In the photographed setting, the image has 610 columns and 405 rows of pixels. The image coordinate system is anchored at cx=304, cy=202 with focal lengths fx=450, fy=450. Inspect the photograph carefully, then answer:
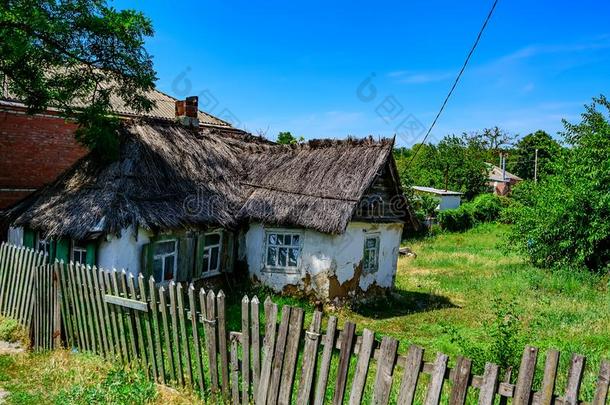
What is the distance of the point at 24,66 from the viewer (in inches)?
→ 440

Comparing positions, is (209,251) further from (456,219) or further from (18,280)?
(456,219)

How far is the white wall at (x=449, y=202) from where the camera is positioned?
34031mm

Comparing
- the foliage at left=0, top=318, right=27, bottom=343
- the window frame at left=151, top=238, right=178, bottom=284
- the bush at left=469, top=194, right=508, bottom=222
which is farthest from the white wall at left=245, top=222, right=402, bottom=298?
the bush at left=469, top=194, right=508, bottom=222

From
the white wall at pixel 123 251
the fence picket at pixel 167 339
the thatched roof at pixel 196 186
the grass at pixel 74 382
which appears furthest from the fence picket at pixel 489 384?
the white wall at pixel 123 251

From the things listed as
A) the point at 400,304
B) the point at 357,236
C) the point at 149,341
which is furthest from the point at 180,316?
the point at 400,304

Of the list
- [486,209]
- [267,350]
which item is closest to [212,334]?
[267,350]

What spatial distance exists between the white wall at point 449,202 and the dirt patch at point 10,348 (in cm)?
3039

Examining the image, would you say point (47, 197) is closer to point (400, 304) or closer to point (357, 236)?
point (357, 236)

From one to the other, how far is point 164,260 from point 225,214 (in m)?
2.09

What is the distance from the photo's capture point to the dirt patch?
6.72 metres

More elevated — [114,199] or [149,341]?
[114,199]

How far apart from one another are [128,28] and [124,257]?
5867 mm

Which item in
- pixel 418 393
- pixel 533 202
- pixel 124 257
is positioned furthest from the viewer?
pixel 533 202

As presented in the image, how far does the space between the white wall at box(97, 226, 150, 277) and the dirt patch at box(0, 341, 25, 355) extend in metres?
2.77
